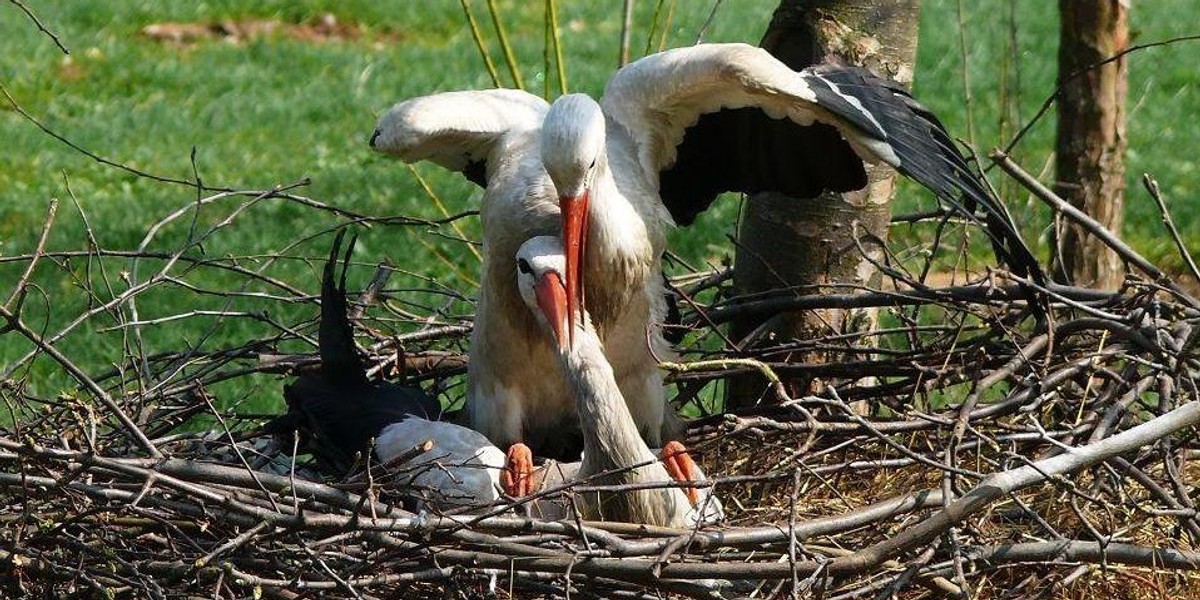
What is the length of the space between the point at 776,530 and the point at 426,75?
Result: 7.89m

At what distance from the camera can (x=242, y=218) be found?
8508 millimetres

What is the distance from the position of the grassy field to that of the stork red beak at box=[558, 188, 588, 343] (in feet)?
7.76

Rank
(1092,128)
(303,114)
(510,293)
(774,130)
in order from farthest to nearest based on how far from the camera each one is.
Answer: (303,114), (1092,128), (774,130), (510,293)

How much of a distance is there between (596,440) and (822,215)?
1.18 metres

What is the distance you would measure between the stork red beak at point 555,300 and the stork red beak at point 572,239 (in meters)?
0.01

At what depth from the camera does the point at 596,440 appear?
4.18m

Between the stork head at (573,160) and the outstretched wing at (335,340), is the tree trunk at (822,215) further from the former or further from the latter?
the outstretched wing at (335,340)

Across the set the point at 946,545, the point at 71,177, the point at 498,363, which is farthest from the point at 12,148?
the point at 946,545

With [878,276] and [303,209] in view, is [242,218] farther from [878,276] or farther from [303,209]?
[878,276]

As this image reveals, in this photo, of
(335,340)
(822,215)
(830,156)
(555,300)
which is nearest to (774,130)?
(830,156)

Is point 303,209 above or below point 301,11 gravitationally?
below

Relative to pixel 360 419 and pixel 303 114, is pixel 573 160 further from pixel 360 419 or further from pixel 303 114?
pixel 303 114

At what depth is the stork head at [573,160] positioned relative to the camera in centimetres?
412

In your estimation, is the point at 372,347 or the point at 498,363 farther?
the point at 372,347
